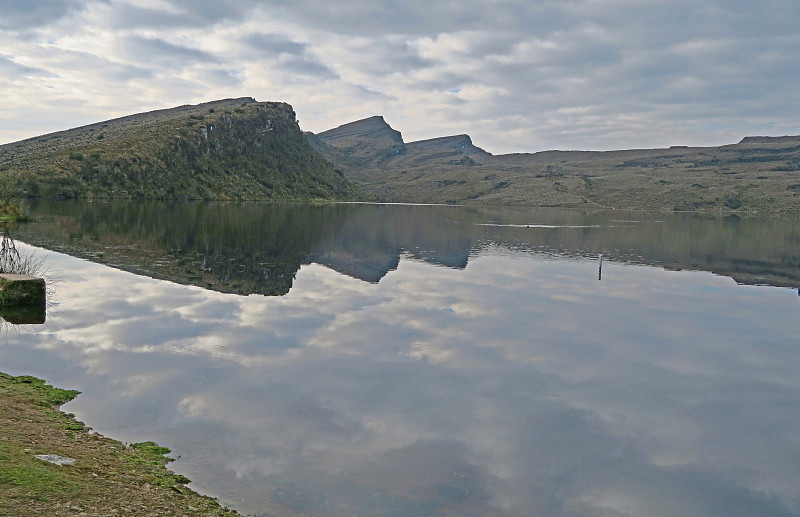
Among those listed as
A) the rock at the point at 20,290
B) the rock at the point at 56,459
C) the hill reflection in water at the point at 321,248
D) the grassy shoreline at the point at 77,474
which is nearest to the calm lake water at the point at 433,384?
the grassy shoreline at the point at 77,474

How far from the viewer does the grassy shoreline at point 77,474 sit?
8.22m

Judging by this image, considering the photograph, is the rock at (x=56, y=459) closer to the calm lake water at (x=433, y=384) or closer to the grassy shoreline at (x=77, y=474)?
the grassy shoreline at (x=77, y=474)

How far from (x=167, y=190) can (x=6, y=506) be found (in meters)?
172

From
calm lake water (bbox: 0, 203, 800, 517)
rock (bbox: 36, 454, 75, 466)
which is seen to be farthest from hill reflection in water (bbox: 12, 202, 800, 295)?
rock (bbox: 36, 454, 75, 466)

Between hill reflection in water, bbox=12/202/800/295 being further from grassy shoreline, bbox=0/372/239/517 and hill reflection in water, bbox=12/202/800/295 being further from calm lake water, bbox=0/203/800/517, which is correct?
grassy shoreline, bbox=0/372/239/517

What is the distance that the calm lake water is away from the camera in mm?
11531

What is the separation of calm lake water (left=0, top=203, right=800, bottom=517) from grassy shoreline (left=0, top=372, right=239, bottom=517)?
665mm

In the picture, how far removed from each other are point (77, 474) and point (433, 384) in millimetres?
10209

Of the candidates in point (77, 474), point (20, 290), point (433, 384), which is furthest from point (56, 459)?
point (20, 290)

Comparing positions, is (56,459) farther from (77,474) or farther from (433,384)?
(433,384)

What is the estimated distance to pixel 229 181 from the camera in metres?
199

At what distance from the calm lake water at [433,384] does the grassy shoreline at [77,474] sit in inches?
26.2

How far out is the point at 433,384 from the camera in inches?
695

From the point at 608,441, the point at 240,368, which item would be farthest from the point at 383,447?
the point at 240,368
